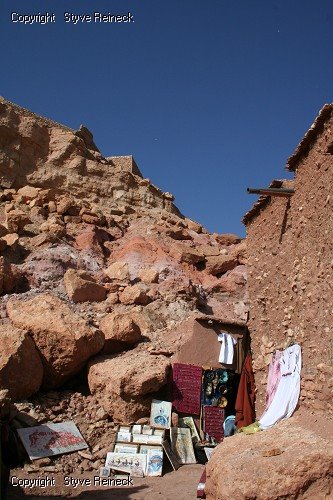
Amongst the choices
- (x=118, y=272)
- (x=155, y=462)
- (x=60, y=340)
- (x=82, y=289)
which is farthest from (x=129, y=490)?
(x=118, y=272)

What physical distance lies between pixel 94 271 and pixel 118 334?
5786 millimetres

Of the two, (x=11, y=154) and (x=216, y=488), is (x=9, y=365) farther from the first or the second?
(x=11, y=154)

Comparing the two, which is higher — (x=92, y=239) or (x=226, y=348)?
(x=92, y=239)

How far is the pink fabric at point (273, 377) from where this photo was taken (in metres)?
7.40

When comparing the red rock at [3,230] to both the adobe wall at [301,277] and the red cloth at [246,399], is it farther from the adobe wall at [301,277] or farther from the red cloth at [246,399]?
the red cloth at [246,399]

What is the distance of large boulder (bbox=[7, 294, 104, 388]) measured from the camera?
8828 mm

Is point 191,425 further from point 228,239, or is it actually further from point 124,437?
point 228,239

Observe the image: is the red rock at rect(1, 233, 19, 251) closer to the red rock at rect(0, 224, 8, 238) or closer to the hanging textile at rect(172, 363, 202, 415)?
the red rock at rect(0, 224, 8, 238)

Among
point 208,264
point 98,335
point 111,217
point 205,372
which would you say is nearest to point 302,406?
point 205,372

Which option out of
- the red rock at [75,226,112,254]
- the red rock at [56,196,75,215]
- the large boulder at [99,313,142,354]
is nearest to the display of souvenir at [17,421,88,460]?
the large boulder at [99,313,142,354]

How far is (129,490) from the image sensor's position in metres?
6.52

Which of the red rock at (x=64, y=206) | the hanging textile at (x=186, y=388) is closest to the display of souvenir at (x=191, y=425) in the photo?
the hanging textile at (x=186, y=388)

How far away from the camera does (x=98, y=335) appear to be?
30.3 ft

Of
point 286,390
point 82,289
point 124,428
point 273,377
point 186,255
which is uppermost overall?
point 186,255
